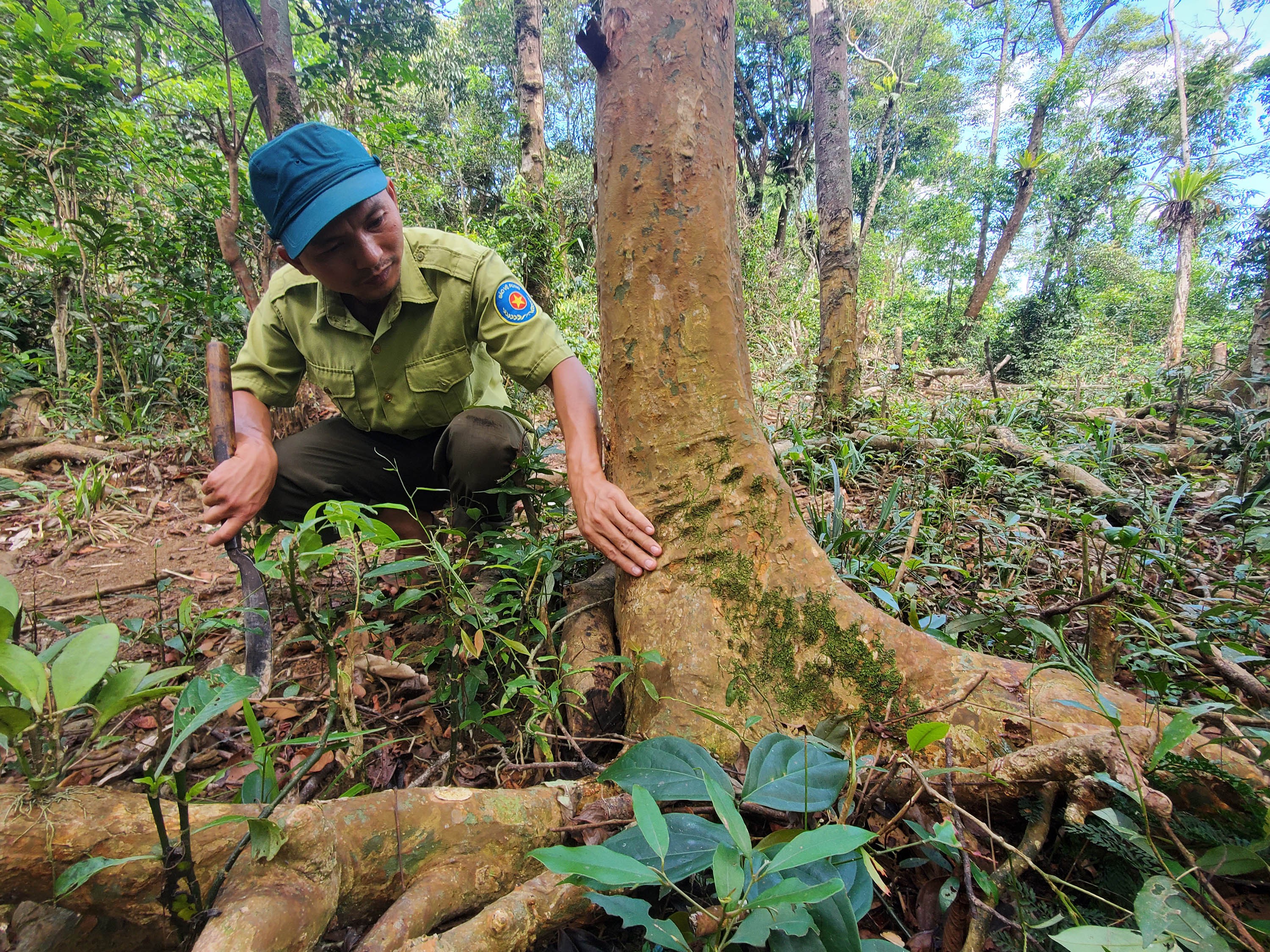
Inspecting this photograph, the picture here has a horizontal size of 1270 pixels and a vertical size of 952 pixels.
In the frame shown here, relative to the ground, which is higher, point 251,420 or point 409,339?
point 409,339

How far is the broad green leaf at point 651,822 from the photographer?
635 mm

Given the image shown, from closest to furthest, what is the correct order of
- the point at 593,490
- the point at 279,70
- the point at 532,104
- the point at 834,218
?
the point at 593,490 < the point at 279,70 < the point at 834,218 < the point at 532,104

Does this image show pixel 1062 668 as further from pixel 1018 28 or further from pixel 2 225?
pixel 1018 28

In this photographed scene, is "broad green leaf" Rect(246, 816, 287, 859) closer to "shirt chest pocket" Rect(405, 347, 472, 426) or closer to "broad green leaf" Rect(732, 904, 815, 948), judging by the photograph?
"broad green leaf" Rect(732, 904, 815, 948)

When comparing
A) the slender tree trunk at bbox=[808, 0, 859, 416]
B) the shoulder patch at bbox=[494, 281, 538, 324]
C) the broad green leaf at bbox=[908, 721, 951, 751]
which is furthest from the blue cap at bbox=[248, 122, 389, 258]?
the slender tree trunk at bbox=[808, 0, 859, 416]

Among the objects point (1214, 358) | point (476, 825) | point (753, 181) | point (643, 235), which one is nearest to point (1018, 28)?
point (753, 181)

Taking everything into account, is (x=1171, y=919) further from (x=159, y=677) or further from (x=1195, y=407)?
(x=1195, y=407)

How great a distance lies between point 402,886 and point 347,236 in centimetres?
163

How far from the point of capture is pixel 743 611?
4.49 feet

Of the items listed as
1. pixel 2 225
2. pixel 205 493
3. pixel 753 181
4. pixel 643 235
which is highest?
pixel 753 181

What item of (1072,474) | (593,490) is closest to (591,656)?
(593,490)

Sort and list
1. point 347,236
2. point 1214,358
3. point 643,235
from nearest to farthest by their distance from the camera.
A: point 643,235 → point 347,236 → point 1214,358

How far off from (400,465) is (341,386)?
0.38 metres

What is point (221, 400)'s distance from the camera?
180 centimetres
